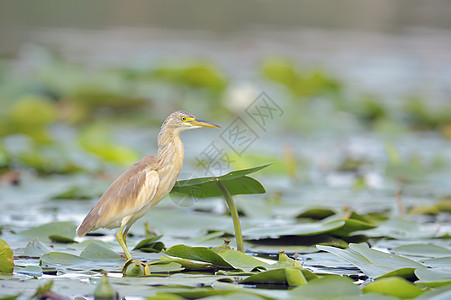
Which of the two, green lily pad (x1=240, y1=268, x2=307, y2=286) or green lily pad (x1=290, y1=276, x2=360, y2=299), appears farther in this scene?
green lily pad (x1=240, y1=268, x2=307, y2=286)

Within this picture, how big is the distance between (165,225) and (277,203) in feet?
3.32

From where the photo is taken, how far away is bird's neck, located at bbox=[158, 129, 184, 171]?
2.96m

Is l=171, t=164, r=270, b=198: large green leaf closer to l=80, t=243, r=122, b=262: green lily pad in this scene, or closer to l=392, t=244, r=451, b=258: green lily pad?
l=80, t=243, r=122, b=262: green lily pad

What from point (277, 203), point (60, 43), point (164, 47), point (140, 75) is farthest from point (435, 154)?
point (60, 43)

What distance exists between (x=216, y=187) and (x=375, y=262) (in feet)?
2.51

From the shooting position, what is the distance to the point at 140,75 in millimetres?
10078

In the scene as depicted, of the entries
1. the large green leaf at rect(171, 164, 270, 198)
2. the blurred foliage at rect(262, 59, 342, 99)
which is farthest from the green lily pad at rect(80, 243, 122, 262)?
the blurred foliage at rect(262, 59, 342, 99)

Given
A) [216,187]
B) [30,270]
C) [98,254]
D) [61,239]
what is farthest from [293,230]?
[30,270]

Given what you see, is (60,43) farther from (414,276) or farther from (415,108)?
(414,276)

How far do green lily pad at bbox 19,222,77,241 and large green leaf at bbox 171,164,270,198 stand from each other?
728mm

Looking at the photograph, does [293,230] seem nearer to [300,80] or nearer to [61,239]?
[61,239]

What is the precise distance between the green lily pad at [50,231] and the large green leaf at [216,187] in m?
0.73

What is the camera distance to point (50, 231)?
3686mm

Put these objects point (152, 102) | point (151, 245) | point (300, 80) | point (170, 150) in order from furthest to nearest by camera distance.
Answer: point (300, 80) < point (152, 102) < point (151, 245) < point (170, 150)
